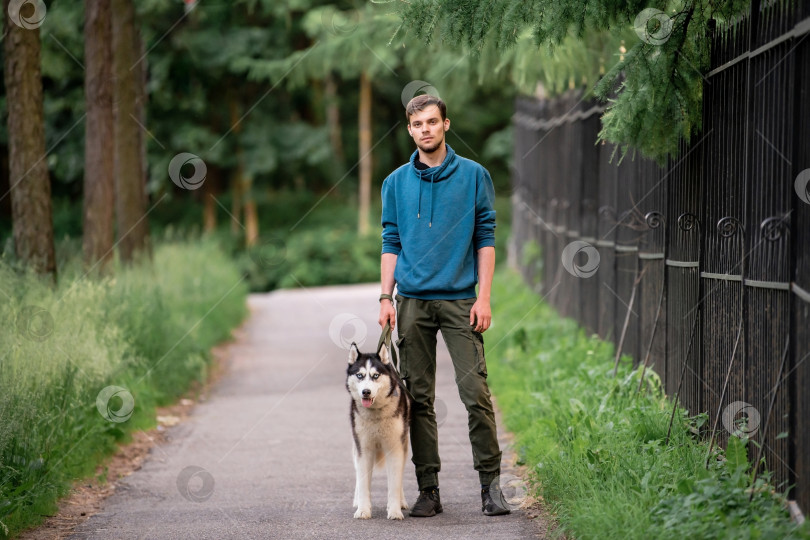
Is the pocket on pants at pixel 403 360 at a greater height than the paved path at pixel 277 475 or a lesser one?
greater

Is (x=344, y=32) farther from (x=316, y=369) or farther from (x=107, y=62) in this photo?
(x=316, y=369)

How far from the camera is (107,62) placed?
1380 cm

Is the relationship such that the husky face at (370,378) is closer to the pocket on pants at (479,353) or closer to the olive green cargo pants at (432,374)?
the olive green cargo pants at (432,374)

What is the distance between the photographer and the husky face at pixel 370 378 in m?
5.92

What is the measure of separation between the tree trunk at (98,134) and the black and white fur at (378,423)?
8144mm

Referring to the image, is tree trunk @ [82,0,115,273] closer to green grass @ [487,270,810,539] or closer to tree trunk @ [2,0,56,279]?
tree trunk @ [2,0,56,279]

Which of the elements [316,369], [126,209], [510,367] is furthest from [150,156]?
[510,367]

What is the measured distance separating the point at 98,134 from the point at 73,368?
6739 millimetres

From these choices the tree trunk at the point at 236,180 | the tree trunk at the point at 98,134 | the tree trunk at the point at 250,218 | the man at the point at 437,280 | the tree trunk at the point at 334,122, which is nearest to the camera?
the man at the point at 437,280

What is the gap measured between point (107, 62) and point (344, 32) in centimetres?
357

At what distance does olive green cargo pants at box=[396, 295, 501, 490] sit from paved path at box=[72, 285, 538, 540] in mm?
360

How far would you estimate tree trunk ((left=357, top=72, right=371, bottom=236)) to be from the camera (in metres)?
36.4

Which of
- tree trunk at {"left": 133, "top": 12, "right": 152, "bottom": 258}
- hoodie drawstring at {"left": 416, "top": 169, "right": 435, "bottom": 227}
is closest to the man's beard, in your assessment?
hoodie drawstring at {"left": 416, "top": 169, "right": 435, "bottom": 227}

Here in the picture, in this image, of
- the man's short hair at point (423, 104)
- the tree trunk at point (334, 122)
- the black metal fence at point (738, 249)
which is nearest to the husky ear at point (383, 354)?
the man's short hair at point (423, 104)
